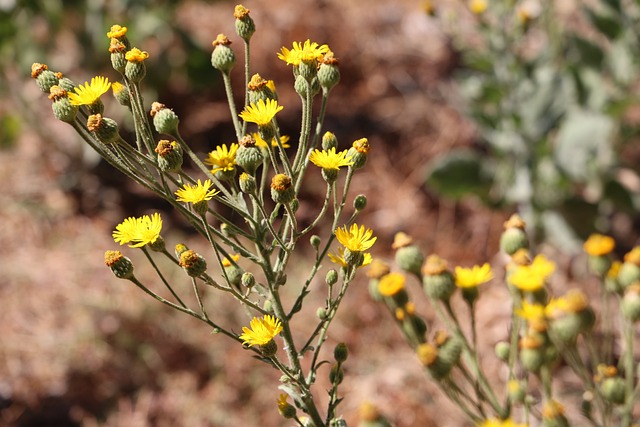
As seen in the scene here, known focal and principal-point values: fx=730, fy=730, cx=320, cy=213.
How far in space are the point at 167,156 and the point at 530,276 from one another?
0.98m

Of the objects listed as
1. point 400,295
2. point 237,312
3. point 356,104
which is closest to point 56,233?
point 237,312

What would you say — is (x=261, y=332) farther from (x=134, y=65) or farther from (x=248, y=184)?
(x=134, y=65)

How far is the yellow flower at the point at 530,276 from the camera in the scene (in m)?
1.88

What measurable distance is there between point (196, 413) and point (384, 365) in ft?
3.16

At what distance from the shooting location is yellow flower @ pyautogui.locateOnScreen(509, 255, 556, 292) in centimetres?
188

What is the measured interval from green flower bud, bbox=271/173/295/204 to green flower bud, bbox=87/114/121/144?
34 cm

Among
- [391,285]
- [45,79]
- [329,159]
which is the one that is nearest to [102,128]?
[45,79]

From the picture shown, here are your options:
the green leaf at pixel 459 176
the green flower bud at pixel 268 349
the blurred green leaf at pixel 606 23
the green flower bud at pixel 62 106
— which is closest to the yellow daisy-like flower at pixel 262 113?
the green flower bud at pixel 62 106

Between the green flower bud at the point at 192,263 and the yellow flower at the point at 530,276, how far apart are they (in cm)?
84

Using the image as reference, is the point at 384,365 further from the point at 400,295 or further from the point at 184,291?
the point at 400,295

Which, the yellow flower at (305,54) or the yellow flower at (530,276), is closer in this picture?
the yellow flower at (305,54)

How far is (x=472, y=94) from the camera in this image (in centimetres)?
422

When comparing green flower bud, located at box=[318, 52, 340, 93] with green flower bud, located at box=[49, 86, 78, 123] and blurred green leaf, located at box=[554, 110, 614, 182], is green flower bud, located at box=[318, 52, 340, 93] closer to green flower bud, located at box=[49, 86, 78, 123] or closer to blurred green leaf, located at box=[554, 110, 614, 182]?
green flower bud, located at box=[49, 86, 78, 123]

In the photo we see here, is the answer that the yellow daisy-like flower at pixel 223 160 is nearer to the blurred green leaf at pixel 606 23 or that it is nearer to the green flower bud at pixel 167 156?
the green flower bud at pixel 167 156
